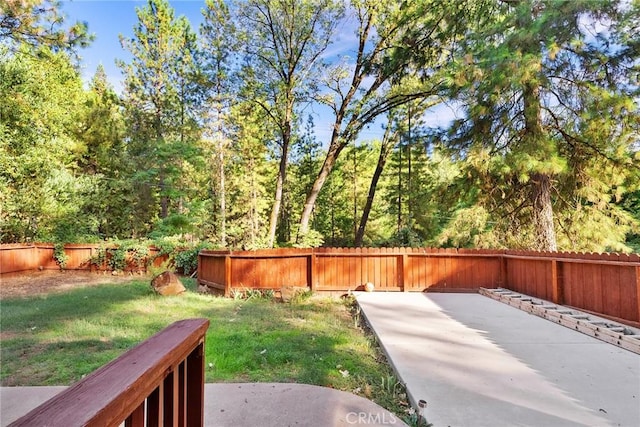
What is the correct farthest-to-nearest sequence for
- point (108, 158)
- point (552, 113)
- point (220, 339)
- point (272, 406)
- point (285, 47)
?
point (108, 158) < point (285, 47) < point (552, 113) < point (220, 339) < point (272, 406)

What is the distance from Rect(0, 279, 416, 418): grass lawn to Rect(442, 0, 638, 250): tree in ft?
18.5

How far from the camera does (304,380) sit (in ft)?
10.6

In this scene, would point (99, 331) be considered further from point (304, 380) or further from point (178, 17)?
point (178, 17)

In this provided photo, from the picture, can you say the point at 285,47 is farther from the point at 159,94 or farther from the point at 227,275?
the point at 227,275

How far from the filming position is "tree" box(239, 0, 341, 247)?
41.0ft

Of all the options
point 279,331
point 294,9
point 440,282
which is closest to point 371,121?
point 294,9

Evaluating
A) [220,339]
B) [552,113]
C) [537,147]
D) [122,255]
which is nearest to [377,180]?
[552,113]

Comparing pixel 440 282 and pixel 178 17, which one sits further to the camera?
Answer: pixel 178 17

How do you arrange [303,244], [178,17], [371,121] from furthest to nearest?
[178,17] < [371,121] < [303,244]

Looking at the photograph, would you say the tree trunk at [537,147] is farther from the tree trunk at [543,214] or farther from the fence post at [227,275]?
the fence post at [227,275]

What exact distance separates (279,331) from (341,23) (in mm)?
12130

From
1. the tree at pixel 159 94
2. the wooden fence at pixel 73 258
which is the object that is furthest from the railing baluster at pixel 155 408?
the tree at pixel 159 94

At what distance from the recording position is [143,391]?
0.97 metres

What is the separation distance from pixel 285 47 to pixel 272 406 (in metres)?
13.2
